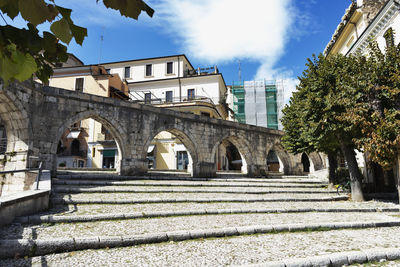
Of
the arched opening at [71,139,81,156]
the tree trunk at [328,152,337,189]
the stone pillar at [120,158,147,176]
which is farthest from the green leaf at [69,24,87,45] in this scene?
the arched opening at [71,139,81,156]

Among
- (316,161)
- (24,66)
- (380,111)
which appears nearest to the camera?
(24,66)

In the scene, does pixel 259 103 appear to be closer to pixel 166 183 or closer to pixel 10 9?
pixel 166 183

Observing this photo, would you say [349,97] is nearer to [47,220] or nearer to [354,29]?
[47,220]

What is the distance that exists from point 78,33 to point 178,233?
450 cm

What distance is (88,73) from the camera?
28.0 m

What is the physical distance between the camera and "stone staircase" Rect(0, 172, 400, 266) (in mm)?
4332

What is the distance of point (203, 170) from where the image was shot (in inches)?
632

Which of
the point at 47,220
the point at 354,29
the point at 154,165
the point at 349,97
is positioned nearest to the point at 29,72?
the point at 47,220

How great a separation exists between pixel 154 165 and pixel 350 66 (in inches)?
801

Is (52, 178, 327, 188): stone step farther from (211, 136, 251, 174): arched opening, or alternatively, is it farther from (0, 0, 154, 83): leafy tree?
(211, 136, 251, 174): arched opening

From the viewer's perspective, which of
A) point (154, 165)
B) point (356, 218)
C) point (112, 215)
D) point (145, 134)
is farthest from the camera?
point (154, 165)

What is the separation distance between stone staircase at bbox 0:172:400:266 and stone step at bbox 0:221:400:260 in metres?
0.01

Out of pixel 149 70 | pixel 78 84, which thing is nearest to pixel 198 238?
pixel 78 84

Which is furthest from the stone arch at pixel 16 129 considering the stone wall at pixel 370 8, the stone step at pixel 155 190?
the stone wall at pixel 370 8
